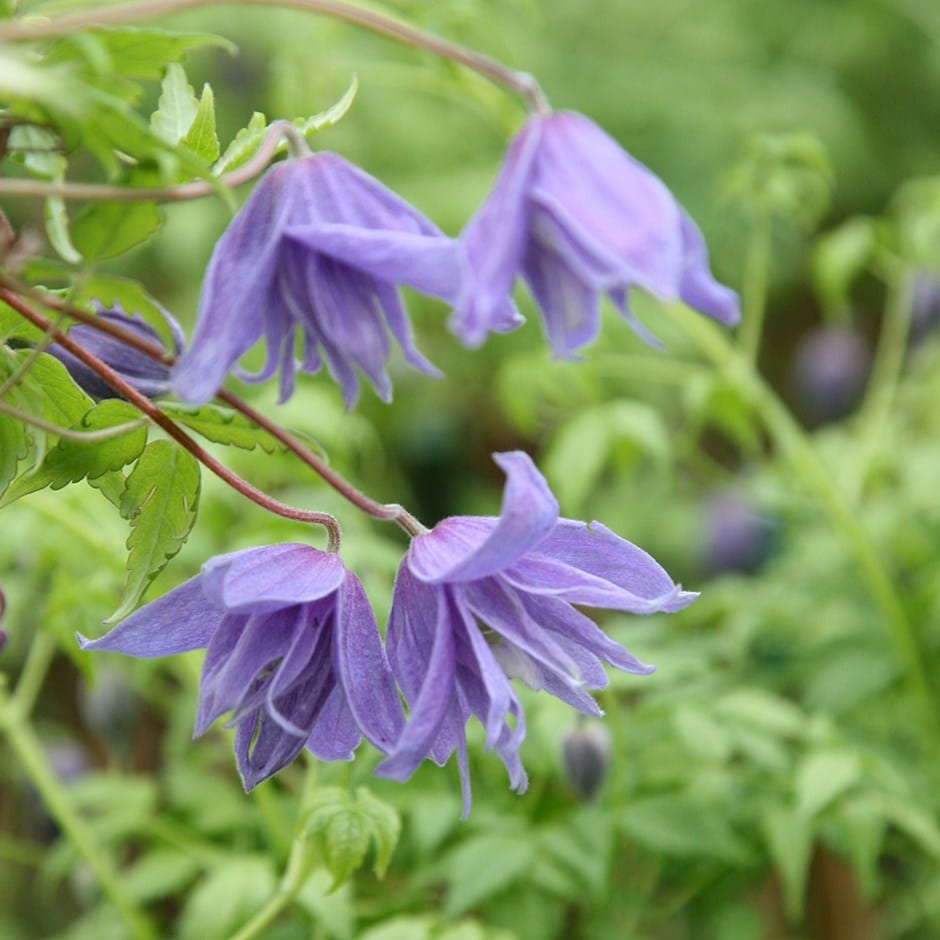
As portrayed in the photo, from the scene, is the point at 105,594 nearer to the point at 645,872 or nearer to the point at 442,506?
the point at 645,872

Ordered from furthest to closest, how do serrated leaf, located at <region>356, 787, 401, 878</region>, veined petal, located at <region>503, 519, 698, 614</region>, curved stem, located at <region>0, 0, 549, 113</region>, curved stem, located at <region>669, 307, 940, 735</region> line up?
curved stem, located at <region>669, 307, 940, 735</region>
serrated leaf, located at <region>356, 787, 401, 878</region>
veined petal, located at <region>503, 519, 698, 614</region>
curved stem, located at <region>0, 0, 549, 113</region>

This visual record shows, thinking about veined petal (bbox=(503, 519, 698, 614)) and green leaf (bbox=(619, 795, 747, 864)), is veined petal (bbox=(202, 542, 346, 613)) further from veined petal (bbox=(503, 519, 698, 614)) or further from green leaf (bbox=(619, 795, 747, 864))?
green leaf (bbox=(619, 795, 747, 864))

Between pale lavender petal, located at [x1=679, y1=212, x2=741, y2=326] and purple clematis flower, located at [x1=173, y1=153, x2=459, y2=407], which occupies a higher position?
pale lavender petal, located at [x1=679, y1=212, x2=741, y2=326]

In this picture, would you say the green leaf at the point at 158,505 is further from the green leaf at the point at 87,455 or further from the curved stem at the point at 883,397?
the curved stem at the point at 883,397

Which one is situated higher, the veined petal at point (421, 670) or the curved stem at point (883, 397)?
the veined petal at point (421, 670)

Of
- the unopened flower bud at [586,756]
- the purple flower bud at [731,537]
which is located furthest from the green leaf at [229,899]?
the purple flower bud at [731,537]

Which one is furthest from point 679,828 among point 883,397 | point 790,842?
point 883,397

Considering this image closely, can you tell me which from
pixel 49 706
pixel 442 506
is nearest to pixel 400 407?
pixel 442 506

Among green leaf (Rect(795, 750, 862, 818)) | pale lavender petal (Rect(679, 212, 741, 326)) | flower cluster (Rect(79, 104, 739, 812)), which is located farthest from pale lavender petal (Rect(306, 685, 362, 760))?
green leaf (Rect(795, 750, 862, 818))
